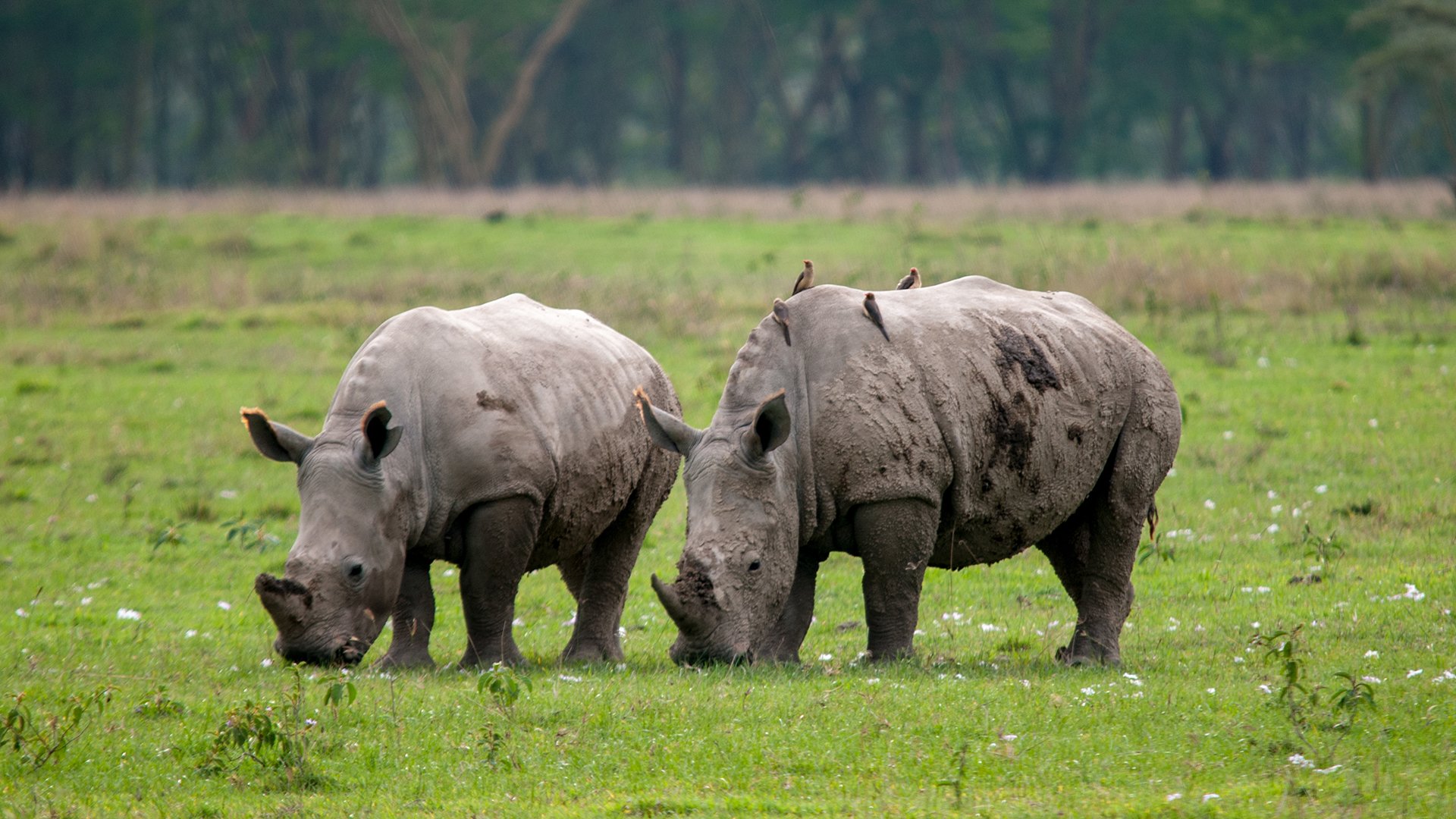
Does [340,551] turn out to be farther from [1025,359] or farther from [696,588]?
[1025,359]

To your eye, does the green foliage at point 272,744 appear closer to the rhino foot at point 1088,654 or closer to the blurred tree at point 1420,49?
the rhino foot at point 1088,654

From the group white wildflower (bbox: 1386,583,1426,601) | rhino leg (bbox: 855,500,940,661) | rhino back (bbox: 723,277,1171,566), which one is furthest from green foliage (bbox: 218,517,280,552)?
white wildflower (bbox: 1386,583,1426,601)

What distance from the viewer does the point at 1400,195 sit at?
3117 cm

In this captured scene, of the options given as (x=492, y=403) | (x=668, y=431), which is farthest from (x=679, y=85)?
(x=668, y=431)

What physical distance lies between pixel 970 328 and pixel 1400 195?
2554 centimetres

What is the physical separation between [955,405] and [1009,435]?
0.36 meters

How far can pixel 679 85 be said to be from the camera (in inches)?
2330

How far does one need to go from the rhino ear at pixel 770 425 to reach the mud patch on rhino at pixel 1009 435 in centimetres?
121

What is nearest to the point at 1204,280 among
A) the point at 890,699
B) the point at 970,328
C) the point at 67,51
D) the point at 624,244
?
the point at 624,244

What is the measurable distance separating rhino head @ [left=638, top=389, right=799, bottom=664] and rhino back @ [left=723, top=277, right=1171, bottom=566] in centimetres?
26

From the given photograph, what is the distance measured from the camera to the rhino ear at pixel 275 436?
8195 mm

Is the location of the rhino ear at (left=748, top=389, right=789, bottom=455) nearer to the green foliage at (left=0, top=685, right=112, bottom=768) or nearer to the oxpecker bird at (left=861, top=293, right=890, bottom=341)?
the oxpecker bird at (left=861, top=293, right=890, bottom=341)

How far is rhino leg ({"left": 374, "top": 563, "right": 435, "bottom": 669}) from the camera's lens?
8.69m

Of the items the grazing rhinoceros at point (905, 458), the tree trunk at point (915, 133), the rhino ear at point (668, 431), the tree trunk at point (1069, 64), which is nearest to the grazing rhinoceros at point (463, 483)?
the rhino ear at point (668, 431)
